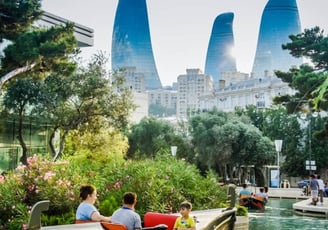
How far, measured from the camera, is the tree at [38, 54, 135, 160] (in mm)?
29547

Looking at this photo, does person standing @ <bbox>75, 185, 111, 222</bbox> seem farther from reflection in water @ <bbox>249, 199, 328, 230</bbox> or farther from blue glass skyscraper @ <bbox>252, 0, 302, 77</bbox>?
blue glass skyscraper @ <bbox>252, 0, 302, 77</bbox>

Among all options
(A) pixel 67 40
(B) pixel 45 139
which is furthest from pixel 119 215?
(B) pixel 45 139

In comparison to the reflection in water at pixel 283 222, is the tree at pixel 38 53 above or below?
above

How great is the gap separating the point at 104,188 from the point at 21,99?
16.4 meters

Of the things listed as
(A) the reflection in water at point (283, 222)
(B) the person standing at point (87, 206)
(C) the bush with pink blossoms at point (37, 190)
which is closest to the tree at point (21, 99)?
A: (A) the reflection in water at point (283, 222)

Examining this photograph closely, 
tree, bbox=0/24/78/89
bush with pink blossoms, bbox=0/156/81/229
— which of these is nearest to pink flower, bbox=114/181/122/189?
bush with pink blossoms, bbox=0/156/81/229

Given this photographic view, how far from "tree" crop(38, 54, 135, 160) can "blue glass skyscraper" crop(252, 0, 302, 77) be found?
163599 mm

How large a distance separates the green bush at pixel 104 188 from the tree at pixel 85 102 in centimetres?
1369

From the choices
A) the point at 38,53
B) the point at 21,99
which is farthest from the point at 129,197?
the point at 21,99

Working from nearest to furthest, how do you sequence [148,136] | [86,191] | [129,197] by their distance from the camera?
1. [129,197]
2. [86,191]
3. [148,136]

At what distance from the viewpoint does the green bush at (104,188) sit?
11977mm

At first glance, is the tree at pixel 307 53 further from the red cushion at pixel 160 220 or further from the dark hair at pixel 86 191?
the dark hair at pixel 86 191

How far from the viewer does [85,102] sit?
1181 inches

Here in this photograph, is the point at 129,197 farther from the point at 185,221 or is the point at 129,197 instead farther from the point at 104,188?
the point at 104,188
